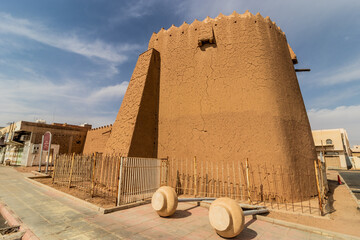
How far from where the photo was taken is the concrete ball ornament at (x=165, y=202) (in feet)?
16.4

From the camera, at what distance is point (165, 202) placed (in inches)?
197

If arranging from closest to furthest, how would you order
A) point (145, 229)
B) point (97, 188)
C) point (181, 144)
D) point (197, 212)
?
point (145, 229) → point (197, 212) → point (97, 188) → point (181, 144)

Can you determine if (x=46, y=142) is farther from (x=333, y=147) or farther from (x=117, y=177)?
(x=333, y=147)

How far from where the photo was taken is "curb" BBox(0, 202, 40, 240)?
3.89 metres

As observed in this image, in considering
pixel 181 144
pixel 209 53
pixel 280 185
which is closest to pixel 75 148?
pixel 181 144

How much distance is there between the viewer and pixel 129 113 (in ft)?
31.9

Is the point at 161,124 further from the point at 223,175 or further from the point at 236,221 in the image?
the point at 236,221

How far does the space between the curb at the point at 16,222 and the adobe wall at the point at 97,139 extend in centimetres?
1187

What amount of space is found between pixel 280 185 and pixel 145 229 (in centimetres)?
539

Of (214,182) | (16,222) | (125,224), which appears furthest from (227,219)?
(16,222)

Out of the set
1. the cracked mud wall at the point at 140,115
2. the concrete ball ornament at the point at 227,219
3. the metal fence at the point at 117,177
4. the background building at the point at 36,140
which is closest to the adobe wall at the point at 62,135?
the background building at the point at 36,140

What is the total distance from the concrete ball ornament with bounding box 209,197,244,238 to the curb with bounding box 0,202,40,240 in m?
3.80

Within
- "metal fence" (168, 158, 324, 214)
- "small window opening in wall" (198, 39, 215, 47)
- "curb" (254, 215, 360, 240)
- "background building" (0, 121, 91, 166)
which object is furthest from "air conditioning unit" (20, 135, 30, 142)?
"curb" (254, 215, 360, 240)

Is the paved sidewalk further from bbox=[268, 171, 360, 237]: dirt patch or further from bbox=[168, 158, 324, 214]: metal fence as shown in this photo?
bbox=[168, 158, 324, 214]: metal fence
